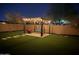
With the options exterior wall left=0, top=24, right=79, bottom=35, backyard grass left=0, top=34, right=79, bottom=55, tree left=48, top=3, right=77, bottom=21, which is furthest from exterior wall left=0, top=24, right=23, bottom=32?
tree left=48, top=3, right=77, bottom=21

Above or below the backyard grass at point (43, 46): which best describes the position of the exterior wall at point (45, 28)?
above

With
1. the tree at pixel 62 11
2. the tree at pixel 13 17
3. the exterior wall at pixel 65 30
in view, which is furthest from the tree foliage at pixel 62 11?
the tree at pixel 13 17

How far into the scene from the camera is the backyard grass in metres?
2.51

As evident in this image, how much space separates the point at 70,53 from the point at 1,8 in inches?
47.2

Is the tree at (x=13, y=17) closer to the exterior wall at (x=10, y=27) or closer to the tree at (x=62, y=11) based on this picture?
the exterior wall at (x=10, y=27)

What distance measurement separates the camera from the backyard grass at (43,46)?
8.23 feet

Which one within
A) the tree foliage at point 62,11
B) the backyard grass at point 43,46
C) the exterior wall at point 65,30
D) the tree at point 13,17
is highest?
the tree foliage at point 62,11

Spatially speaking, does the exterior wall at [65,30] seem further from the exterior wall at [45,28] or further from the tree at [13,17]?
the tree at [13,17]

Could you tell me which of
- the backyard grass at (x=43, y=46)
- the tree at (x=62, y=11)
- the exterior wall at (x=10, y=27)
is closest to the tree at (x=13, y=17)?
the exterior wall at (x=10, y=27)

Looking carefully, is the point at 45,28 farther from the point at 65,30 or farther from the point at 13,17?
the point at 13,17

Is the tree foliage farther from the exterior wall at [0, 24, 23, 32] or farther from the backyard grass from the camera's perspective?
the exterior wall at [0, 24, 23, 32]

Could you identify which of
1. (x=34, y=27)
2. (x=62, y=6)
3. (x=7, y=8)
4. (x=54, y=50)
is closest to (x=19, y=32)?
(x=34, y=27)

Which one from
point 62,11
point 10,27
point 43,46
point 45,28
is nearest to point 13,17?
point 10,27

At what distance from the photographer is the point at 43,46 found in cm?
253
